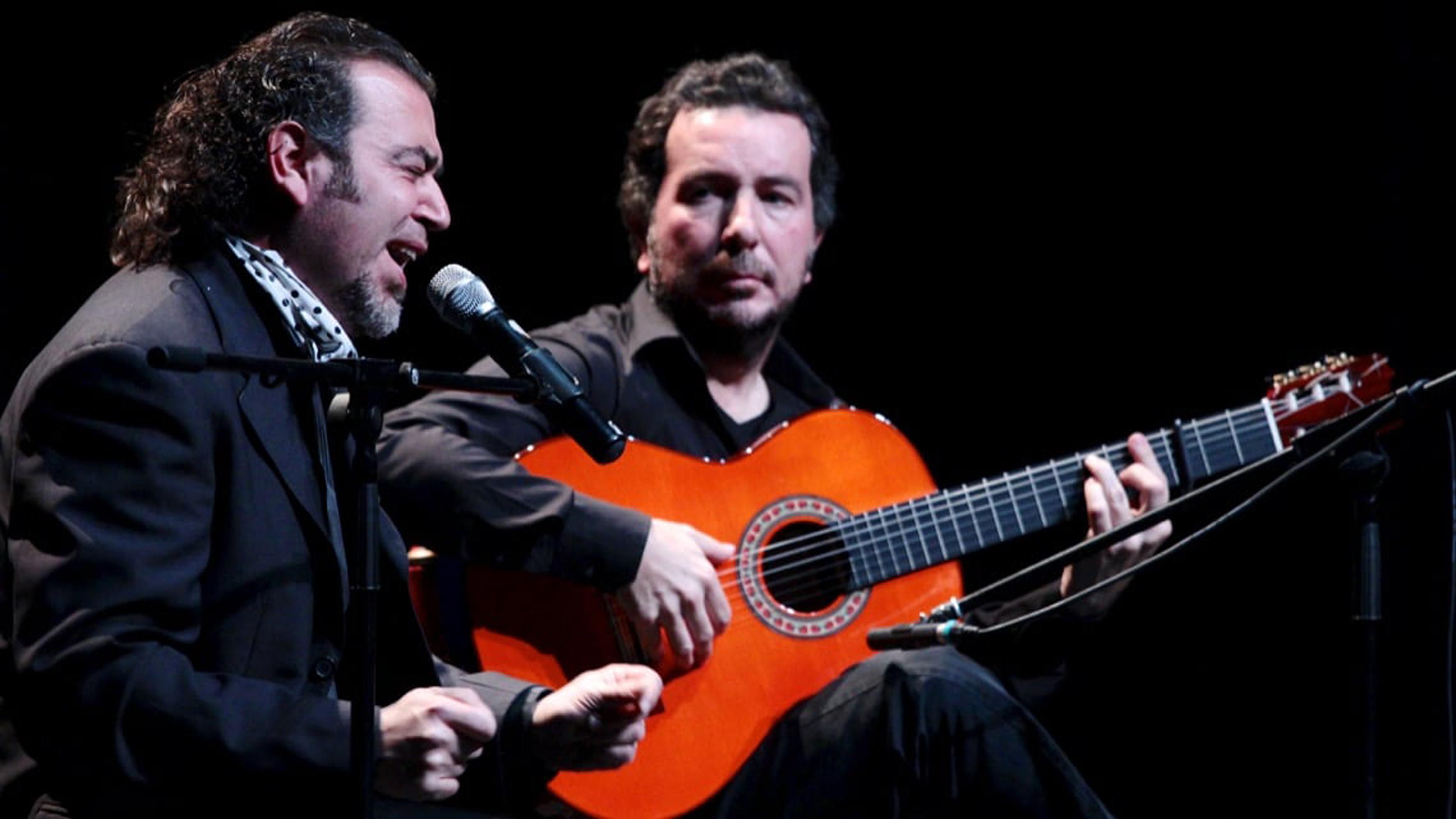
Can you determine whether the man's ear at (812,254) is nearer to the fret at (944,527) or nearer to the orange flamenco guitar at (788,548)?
the orange flamenco guitar at (788,548)

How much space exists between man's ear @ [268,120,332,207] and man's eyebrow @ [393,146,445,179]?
12 cm

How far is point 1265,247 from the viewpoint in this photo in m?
3.76

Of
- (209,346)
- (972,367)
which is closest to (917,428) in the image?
(972,367)

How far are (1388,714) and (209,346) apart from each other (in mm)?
2691

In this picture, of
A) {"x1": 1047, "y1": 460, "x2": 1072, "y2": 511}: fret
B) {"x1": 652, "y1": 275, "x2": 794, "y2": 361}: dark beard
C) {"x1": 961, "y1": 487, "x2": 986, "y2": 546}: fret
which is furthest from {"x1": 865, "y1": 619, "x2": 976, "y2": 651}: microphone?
{"x1": 652, "y1": 275, "x2": 794, "y2": 361}: dark beard

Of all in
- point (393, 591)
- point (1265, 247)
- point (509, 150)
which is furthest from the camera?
point (509, 150)

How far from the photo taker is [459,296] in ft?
6.69

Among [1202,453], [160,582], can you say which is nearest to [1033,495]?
[1202,453]

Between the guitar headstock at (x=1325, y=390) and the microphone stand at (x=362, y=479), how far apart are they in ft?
6.51

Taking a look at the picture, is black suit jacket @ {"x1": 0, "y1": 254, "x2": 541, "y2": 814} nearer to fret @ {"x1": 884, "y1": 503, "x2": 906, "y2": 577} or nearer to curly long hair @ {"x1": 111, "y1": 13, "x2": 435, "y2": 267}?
curly long hair @ {"x1": 111, "y1": 13, "x2": 435, "y2": 267}

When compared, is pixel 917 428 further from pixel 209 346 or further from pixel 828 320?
pixel 209 346

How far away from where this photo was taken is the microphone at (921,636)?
230 centimetres

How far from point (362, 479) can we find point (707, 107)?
1974mm

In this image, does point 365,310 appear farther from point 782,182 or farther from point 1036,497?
point 1036,497
